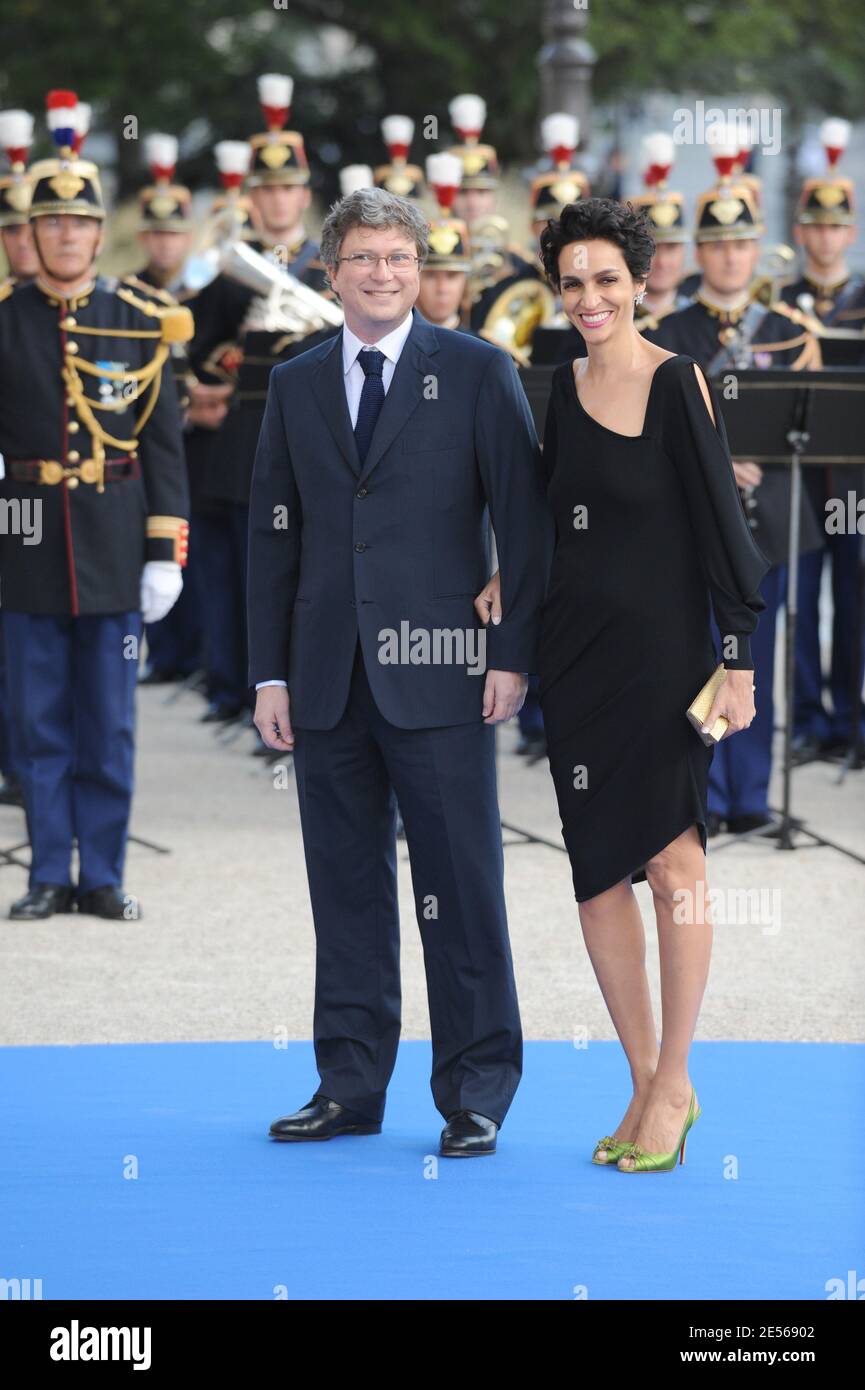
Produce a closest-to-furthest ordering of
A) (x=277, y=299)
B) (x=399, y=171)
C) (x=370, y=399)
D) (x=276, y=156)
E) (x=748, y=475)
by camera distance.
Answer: (x=370, y=399) < (x=748, y=475) < (x=277, y=299) < (x=276, y=156) < (x=399, y=171)

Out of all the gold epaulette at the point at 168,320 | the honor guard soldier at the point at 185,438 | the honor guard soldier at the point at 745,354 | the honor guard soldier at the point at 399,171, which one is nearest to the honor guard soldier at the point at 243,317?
the honor guard soldier at the point at 185,438

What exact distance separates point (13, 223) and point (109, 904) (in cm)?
336

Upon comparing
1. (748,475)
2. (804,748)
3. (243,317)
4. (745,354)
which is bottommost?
(804,748)

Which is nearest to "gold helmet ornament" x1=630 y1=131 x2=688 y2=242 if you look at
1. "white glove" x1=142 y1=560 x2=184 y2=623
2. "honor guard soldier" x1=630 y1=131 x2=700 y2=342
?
"honor guard soldier" x1=630 y1=131 x2=700 y2=342

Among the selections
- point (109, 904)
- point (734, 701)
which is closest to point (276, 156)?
point (109, 904)

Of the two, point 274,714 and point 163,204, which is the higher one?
point 163,204

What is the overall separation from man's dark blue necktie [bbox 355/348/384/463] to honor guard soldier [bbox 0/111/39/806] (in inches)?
182

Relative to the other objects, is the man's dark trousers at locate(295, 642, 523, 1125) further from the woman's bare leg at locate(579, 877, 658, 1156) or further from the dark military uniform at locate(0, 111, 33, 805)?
the dark military uniform at locate(0, 111, 33, 805)

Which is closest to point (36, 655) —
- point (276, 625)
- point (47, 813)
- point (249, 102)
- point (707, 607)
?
point (47, 813)

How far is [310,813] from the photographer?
566 centimetres

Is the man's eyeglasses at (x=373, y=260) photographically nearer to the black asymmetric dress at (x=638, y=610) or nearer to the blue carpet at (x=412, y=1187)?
the black asymmetric dress at (x=638, y=610)

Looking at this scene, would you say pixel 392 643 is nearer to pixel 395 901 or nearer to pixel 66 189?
pixel 395 901

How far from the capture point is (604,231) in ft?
17.3

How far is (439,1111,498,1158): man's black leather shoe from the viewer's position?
18.1 ft
